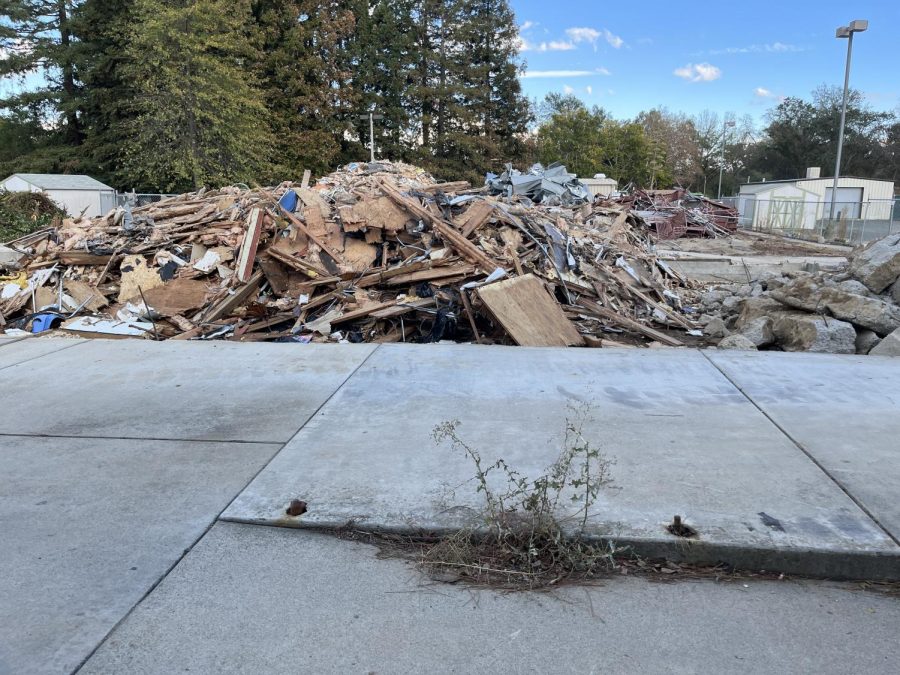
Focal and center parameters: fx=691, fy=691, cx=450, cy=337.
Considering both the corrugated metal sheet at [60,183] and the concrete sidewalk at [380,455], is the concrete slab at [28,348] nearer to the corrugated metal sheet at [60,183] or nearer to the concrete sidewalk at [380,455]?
the concrete sidewalk at [380,455]

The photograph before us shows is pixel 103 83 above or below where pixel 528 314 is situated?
above

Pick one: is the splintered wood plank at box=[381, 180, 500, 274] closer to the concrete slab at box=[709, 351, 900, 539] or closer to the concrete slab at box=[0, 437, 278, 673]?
the concrete slab at box=[709, 351, 900, 539]

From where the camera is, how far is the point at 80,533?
3.38 m

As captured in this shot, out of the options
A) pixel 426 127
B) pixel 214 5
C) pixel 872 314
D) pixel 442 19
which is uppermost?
pixel 442 19

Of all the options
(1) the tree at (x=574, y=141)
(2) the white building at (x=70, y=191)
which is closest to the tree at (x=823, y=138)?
(1) the tree at (x=574, y=141)

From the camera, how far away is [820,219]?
100 feet

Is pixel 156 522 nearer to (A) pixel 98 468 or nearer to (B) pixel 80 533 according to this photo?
(B) pixel 80 533

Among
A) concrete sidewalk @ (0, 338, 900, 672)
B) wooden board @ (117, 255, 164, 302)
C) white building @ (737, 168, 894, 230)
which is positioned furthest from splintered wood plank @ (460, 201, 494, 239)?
white building @ (737, 168, 894, 230)

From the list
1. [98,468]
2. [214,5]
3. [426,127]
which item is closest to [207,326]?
[98,468]

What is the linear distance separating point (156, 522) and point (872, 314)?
7.50m

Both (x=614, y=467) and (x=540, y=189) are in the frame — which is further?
(x=540, y=189)

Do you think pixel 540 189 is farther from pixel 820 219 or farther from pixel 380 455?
pixel 380 455

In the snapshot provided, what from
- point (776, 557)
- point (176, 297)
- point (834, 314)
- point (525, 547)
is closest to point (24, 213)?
point (176, 297)

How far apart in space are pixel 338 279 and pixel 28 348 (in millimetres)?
3623
